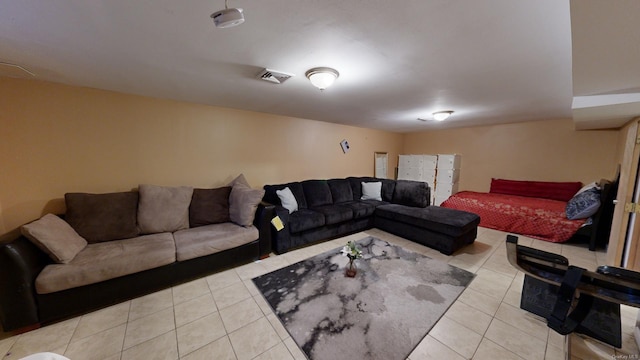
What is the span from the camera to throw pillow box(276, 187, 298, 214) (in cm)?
330

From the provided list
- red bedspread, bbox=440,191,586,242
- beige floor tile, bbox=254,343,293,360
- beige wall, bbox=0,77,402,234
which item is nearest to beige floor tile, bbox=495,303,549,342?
beige floor tile, bbox=254,343,293,360

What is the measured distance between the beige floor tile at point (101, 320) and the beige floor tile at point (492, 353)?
2.79 meters

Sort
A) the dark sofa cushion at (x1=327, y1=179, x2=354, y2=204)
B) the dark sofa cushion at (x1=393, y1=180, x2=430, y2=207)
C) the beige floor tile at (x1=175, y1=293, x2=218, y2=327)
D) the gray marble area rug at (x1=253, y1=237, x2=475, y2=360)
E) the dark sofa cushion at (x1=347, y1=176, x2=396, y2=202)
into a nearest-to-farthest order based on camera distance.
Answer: the gray marble area rug at (x1=253, y1=237, x2=475, y2=360) → the beige floor tile at (x1=175, y1=293, x2=218, y2=327) → the dark sofa cushion at (x1=393, y1=180, x2=430, y2=207) → the dark sofa cushion at (x1=327, y1=179, x2=354, y2=204) → the dark sofa cushion at (x1=347, y1=176, x2=396, y2=202)

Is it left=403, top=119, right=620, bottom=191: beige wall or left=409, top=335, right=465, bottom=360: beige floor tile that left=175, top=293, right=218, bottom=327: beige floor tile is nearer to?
left=409, top=335, right=465, bottom=360: beige floor tile

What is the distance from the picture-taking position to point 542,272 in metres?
1.67

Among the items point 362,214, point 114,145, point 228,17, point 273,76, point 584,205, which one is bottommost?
point 362,214

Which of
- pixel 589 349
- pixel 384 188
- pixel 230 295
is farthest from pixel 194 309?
pixel 384 188

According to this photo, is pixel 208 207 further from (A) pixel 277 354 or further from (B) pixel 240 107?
(A) pixel 277 354

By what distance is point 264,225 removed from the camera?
2.74 m

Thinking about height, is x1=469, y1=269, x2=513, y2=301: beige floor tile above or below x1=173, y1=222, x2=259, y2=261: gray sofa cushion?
below

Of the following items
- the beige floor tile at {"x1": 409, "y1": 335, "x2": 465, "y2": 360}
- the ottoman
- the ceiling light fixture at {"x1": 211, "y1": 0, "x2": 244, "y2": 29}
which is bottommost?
the beige floor tile at {"x1": 409, "y1": 335, "x2": 465, "y2": 360}

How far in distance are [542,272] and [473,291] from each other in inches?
24.8

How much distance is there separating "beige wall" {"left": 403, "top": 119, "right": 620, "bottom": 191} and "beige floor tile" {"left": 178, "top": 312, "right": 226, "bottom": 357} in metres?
6.19

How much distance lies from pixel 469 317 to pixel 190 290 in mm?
2669
